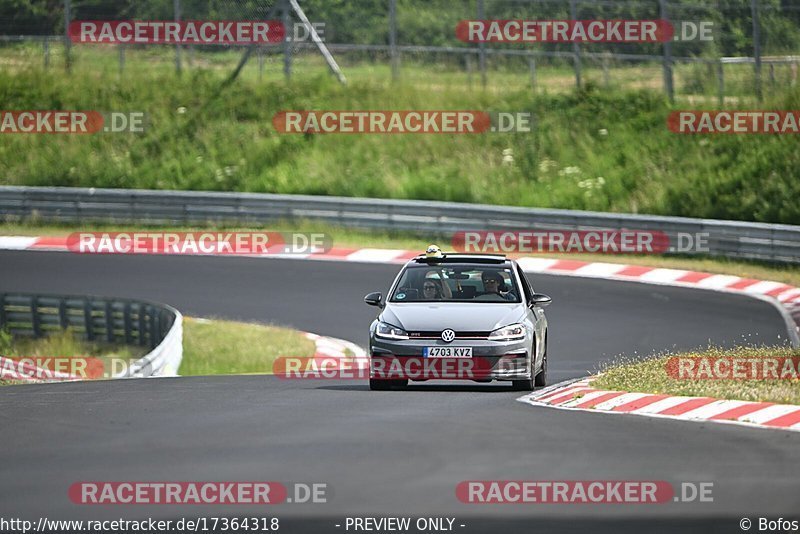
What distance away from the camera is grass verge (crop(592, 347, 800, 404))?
42.9 feet

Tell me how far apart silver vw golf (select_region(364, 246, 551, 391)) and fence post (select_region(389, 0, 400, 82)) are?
21.3 m

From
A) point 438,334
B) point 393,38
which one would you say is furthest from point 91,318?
point 393,38

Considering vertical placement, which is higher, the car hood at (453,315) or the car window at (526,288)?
the car window at (526,288)

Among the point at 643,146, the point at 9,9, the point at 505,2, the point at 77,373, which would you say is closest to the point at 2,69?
the point at 9,9

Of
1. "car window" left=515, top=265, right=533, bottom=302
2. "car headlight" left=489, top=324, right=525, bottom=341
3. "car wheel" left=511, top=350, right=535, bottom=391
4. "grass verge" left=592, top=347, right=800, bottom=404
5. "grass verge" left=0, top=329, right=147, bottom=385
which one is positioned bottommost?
"grass verge" left=0, top=329, right=147, bottom=385

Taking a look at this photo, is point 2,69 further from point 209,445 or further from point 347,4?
point 209,445

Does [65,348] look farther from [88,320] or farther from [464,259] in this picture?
[464,259]

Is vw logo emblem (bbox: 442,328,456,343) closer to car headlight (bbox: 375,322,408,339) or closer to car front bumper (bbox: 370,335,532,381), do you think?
car front bumper (bbox: 370,335,532,381)

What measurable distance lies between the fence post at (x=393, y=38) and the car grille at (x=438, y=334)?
22395 millimetres

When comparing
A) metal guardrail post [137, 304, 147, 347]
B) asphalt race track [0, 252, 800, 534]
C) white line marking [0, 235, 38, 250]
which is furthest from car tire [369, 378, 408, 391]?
white line marking [0, 235, 38, 250]

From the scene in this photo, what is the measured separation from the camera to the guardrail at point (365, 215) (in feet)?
91.8

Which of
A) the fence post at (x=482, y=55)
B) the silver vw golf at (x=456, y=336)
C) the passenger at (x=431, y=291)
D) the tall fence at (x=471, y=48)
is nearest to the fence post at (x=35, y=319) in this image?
the silver vw golf at (x=456, y=336)

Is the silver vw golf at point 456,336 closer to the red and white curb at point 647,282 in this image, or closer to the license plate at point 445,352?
the license plate at point 445,352

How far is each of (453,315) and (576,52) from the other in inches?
863
